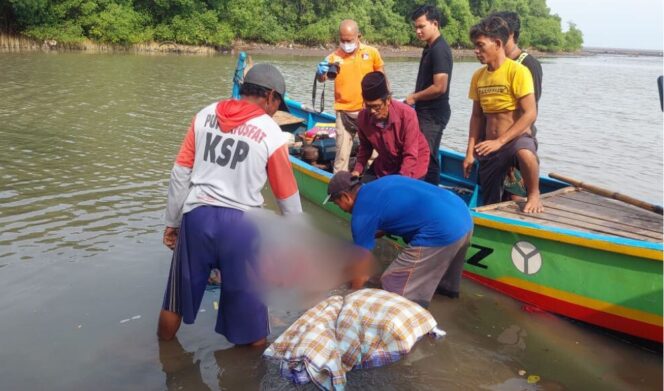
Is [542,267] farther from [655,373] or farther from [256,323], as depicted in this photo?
[256,323]

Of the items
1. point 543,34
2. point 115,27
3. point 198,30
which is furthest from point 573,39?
point 115,27

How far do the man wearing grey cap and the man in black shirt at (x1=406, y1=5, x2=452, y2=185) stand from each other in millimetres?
2717

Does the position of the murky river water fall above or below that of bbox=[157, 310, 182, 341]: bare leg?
below

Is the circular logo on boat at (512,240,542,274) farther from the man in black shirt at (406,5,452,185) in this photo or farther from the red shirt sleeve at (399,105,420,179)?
the man in black shirt at (406,5,452,185)

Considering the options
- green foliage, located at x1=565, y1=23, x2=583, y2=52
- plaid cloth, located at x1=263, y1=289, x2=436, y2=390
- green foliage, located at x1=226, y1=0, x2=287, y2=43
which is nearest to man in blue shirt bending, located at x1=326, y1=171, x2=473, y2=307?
plaid cloth, located at x1=263, y1=289, x2=436, y2=390

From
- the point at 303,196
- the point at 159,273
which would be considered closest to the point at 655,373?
the point at 159,273

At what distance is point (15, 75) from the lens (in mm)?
18594

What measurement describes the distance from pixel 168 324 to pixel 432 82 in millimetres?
3597

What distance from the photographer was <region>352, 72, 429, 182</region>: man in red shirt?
4590 mm

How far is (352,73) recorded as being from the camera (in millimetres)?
6633

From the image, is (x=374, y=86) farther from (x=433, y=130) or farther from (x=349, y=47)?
(x=349, y=47)

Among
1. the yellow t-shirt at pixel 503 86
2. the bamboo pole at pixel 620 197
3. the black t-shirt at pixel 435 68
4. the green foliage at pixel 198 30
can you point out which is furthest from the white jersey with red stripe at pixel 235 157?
the green foliage at pixel 198 30

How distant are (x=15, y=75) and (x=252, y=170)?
18.7m

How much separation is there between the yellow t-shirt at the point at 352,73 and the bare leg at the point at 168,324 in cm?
361
